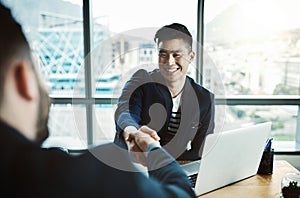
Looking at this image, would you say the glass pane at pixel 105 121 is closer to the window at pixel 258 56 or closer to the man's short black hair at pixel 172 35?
the man's short black hair at pixel 172 35

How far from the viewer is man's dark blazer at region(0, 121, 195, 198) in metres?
0.33

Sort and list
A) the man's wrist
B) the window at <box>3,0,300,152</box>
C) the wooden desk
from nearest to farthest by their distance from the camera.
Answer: the man's wrist
the wooden desk
the window at <box>3,0,300,152</box>

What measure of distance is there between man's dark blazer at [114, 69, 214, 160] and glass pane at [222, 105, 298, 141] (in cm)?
143

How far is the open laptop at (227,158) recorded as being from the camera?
49.2 inches

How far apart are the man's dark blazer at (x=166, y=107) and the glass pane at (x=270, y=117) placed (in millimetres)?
1426

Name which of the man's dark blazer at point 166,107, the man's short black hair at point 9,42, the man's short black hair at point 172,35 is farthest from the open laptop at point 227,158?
the man's short black hair at point 9,42

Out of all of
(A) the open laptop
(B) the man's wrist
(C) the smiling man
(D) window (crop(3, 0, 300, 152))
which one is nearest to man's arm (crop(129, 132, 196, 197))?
(B) the man's wrist

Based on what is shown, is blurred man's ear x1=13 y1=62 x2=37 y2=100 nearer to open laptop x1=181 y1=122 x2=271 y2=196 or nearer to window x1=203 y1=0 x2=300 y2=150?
open laptop x1=181 y1=122 x2=271 y2=196

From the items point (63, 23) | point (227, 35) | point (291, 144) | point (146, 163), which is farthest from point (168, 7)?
point (146, 163)

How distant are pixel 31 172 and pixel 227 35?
2.94 metres

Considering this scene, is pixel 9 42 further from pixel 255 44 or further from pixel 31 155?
pixel 255 44

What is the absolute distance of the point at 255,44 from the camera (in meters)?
3.02

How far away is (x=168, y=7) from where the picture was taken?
2969 mm

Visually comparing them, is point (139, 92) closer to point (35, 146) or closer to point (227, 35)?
point (35, 146)
